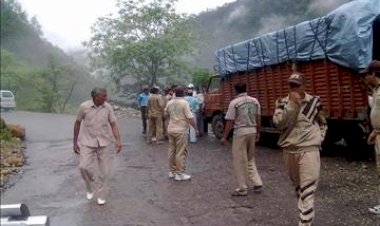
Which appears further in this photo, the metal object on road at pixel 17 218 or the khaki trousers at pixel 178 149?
the khaki trousers at pixel 178 149

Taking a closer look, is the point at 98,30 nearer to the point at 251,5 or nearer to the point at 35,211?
the point at 251,5

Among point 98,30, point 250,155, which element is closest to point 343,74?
point 250,155

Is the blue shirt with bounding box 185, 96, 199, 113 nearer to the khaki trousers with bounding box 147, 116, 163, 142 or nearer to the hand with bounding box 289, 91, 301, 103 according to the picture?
the khaki trousers with bounding box 147, 116, 163, 142

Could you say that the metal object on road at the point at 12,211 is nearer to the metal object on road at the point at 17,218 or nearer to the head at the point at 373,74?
the metal object on road at the point at 17,218

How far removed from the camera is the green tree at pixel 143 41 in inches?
944

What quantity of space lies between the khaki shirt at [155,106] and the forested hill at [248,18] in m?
14.1

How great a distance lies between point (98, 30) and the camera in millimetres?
25250

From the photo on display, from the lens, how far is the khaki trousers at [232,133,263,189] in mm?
6374

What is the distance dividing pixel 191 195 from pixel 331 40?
4102mm

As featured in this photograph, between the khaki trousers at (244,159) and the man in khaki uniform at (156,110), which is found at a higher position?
the man in khaki uniform at (156,110)

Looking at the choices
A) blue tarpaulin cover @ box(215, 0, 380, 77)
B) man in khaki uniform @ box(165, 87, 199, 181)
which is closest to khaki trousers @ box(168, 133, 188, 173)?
man in khaki uniform @ box(165, 87, 199, 181)

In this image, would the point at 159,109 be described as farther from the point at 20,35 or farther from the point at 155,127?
the point at 20,35

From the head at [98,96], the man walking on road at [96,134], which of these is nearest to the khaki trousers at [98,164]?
the man walking on road at [96,134]

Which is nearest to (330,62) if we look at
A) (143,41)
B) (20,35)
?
(20,35)
